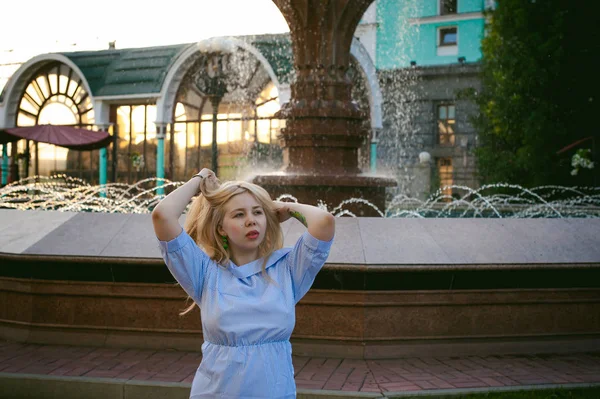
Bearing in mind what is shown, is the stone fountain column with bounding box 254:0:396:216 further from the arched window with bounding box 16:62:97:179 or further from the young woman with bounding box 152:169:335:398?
the arched window with bounding box 16:62:97:179

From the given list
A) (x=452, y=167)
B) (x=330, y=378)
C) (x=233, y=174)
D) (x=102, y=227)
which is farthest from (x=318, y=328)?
(x=452, y=167)

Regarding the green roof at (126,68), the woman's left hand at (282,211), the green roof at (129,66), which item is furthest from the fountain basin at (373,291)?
the green roof at (126,68)

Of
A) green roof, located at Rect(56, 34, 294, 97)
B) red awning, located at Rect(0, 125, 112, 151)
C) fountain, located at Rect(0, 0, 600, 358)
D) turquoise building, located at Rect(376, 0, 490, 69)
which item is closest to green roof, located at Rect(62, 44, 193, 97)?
green roof, located at Rect(56, 34, 294, 97)

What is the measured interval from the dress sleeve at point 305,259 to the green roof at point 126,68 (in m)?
25.3

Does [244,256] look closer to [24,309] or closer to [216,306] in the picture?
[216,306]

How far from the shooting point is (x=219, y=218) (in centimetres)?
271

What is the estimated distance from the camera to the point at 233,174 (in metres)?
27.2

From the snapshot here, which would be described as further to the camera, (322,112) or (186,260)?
(322,112)

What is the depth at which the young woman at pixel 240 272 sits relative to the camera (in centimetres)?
253

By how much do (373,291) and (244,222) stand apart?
271 centimetres

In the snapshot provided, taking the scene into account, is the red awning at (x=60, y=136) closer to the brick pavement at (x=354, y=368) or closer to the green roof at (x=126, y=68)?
the green roof at (x=126, y=68)

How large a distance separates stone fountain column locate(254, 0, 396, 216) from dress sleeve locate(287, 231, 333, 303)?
4967 millimetres

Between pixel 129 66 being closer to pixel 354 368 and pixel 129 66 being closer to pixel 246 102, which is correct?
pixel 246 102

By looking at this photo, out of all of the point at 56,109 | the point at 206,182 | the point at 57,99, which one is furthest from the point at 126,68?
the point at 206,182
